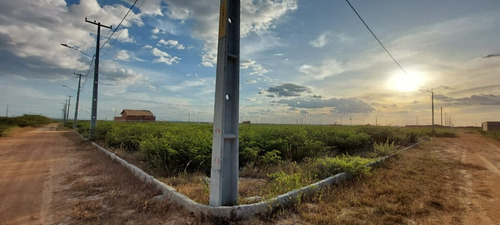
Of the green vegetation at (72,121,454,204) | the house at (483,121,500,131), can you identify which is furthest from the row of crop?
the house at (483,121,500,131)

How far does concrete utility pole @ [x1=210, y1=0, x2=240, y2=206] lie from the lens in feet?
12.0

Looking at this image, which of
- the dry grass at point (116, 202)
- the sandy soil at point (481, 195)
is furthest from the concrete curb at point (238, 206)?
the sandy soil at point (481, 195)

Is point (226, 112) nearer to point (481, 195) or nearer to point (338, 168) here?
point (338, 168)

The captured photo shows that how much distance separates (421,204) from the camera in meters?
4.43

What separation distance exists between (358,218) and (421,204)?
1.60 m

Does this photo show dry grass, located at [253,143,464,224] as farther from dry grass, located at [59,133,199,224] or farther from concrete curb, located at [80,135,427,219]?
dry grass, located at [59,133,199,224]

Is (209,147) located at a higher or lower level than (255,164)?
higher

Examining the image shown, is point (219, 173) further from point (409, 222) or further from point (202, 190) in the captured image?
point (409, 222)

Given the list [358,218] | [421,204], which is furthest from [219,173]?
[421,204]

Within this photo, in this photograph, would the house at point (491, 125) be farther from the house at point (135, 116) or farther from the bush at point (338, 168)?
the house at point (135, 116)

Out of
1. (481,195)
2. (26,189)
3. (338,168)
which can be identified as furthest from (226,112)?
(481,195)

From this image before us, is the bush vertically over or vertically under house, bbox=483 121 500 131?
under

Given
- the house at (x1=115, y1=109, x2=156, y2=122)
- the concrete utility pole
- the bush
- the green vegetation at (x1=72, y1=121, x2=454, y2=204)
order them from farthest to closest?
the house at (x1=115, y1=109, x2=156, y2=122), the bush, the green vegetation at (x1=72, y1=121, x2=454, y2=204), the concrete utility pole

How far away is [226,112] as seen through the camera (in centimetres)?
383
